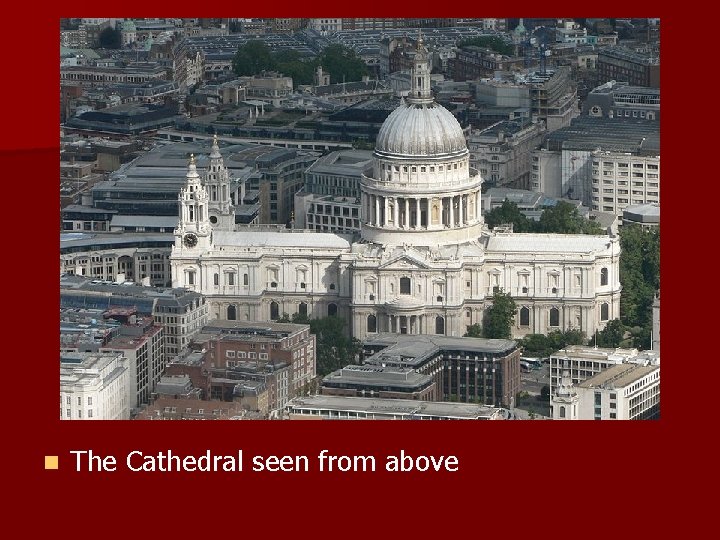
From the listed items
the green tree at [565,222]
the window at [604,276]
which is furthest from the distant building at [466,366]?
the green tree at [565,222]

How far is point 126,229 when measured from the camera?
11075 cm

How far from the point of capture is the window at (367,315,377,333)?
98062 mm

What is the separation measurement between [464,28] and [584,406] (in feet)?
302

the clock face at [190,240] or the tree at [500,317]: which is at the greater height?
the clock face at [190,240]

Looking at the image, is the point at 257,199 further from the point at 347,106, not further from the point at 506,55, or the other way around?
the point at 506,55

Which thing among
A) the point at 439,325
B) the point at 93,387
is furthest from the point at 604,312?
the point at 93,387

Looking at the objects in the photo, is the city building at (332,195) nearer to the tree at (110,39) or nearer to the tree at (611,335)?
the tree at (611,335)

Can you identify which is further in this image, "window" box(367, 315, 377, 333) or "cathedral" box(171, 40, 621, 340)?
"cathedral" box(171, 40, 621, 340)

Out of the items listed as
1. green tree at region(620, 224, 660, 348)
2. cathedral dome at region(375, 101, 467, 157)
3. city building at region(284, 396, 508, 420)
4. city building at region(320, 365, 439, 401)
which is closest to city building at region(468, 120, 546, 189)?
green tree at region(620, 224, 660, 348)

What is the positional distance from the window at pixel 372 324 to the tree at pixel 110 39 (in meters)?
79.0

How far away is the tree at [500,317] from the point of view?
9744 cm

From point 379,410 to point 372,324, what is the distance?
16065mm

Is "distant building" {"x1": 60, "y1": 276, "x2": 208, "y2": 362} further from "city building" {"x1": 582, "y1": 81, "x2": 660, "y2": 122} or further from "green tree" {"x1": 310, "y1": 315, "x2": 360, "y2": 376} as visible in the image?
"city building" {"x1": 582, "y1": 81, "x2": 660, "y2": 122}

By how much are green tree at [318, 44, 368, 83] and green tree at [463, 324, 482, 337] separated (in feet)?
188
